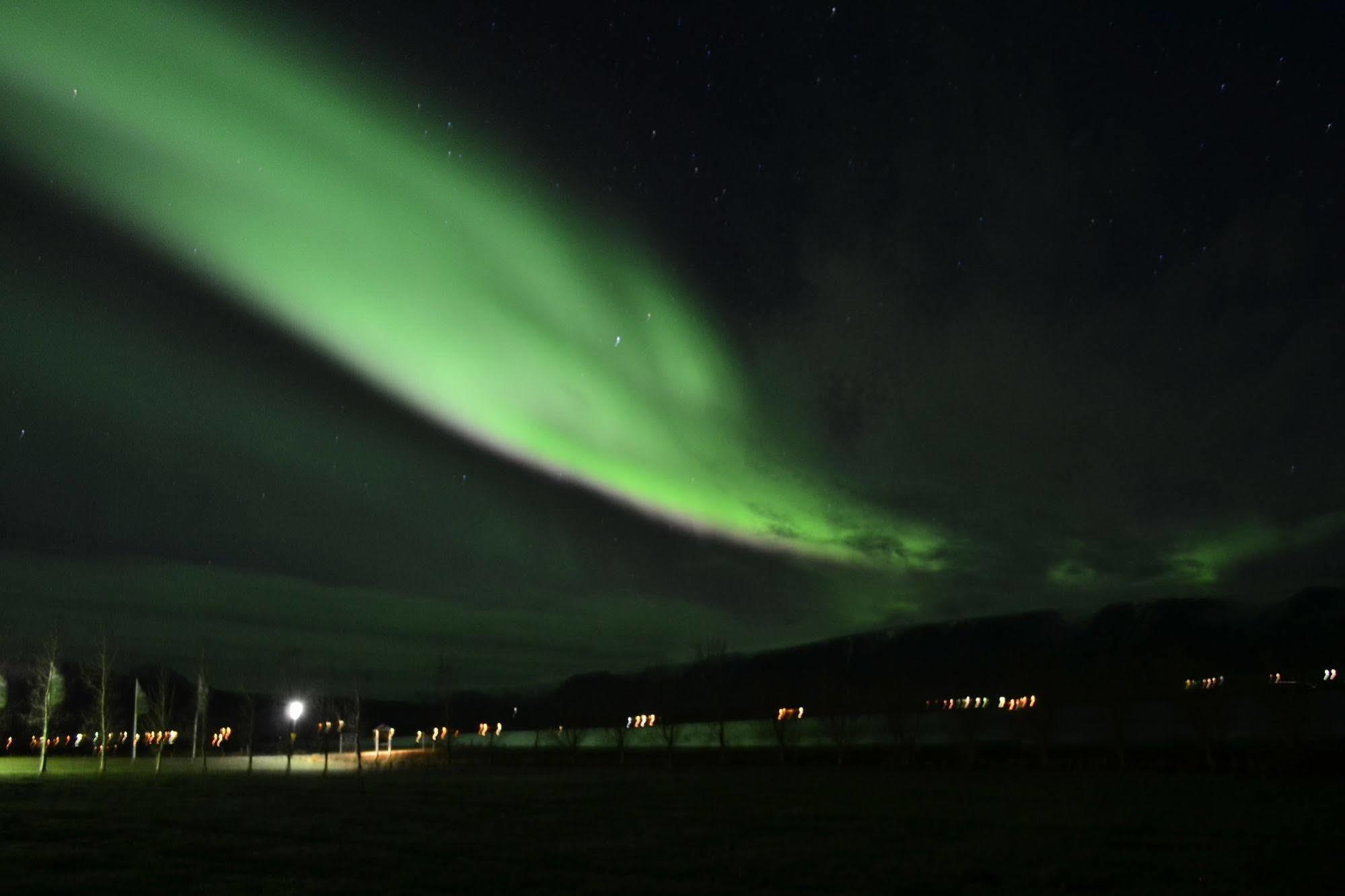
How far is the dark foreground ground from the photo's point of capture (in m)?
21.8

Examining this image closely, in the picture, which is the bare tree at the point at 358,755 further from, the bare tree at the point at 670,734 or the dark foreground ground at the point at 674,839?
the bare tree at the point at 670,734

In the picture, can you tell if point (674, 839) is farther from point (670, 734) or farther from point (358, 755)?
point (670, 734)

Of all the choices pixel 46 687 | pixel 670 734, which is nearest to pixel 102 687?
pixel 46 687

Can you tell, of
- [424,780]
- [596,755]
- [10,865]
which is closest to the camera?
[10,865]

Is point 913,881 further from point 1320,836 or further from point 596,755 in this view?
point 596,755

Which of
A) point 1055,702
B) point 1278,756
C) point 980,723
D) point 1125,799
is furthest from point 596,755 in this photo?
point 1125,799

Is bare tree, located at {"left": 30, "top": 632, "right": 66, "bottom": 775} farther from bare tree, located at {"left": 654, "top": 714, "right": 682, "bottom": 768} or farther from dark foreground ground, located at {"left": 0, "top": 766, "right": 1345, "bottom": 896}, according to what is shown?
bare tree, located at {"left": 654, "top": 714, "right": 682, "bottom": 768}

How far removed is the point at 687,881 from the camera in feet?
71.5

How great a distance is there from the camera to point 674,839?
29688 millimetres

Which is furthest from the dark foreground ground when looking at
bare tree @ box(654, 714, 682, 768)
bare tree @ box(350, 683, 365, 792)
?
bare tree @ box(654, 714, 682, 768)

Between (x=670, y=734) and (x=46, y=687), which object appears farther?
(x=670, y=734)

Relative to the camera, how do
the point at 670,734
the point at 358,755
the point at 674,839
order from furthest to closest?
1. the point at 670,734
2. the point at 358,755
3. the point at 674,839

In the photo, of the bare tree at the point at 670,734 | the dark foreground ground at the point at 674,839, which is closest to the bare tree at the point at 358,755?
the dark foreground ground at the point at 674,839

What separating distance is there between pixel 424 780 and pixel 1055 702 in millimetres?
56852
